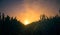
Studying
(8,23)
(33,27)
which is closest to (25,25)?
(33,27)

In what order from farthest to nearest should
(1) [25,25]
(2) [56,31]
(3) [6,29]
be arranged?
(1) [25,25] → (2) [56,31] → (3) [6,29]

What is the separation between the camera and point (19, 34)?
148ft

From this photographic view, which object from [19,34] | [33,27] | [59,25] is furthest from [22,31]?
[59,25]

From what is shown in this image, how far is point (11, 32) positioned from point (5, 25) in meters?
2.07

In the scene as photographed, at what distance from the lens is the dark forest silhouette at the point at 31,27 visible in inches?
1761

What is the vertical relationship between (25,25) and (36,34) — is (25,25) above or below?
above

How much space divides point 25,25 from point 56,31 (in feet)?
26.1

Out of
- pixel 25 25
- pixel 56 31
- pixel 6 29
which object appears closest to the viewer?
pixel 6 29

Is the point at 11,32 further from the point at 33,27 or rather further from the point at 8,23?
the point at 33,27

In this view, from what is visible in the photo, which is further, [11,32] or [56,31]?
[56,31]

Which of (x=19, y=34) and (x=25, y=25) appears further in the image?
(x=25, y=25)

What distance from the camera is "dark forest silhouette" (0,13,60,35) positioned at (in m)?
44.7

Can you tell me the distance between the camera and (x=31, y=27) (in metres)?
49.5

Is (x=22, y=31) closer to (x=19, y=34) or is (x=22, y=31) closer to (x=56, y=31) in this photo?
(x=19, y=34)
